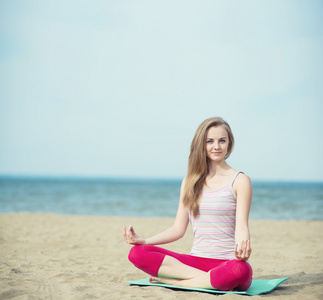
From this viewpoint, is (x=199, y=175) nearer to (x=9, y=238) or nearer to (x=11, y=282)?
(x=11, y=282)

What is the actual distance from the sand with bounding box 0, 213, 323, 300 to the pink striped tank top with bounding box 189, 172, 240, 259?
0.39m

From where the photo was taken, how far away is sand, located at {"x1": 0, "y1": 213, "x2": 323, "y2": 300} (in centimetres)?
344

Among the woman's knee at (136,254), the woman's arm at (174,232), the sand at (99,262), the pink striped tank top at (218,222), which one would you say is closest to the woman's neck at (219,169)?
the pink striped tank top at (218,222)

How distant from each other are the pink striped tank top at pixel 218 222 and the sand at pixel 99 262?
1.28 ft

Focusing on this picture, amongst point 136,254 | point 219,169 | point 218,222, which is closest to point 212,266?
point 218,222

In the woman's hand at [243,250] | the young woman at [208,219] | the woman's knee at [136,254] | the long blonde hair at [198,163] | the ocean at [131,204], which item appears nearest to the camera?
the woman's hand at [243,250]

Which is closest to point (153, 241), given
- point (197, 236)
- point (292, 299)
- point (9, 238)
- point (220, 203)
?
point (197, 236)

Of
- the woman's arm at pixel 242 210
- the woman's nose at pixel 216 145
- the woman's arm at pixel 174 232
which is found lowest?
the woman's arm at pixel 174 232

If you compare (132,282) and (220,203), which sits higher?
(220,203)

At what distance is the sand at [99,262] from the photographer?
11.3 feet

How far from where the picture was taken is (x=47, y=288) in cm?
359

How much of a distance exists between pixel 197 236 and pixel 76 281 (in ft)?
4.39

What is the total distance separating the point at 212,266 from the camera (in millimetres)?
3496

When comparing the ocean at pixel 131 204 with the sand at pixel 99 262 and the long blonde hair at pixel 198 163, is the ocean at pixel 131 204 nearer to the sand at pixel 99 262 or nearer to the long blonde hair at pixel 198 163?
the sand at pixel 99 262
